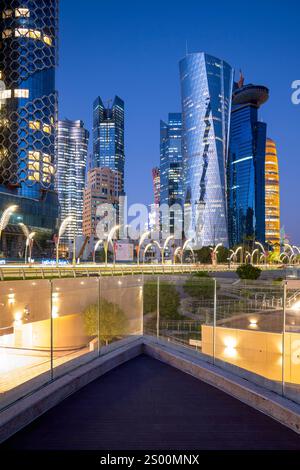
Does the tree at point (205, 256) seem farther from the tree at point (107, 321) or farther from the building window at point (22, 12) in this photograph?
the tree at point (107, 321)

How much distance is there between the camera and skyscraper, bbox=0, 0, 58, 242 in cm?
8988

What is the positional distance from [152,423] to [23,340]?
810 cm

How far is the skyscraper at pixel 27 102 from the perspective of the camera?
89.9 meters

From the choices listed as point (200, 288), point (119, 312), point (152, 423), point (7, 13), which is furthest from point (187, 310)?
point (7, 13)

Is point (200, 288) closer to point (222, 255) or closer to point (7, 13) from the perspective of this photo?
point (222, 255)

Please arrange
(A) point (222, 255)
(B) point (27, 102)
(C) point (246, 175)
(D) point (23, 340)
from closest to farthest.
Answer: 1. (D) point (23, 340)
2. (B) point (27, 102)
3. (A) point (222, 255)
4. (C) point (246, 175)

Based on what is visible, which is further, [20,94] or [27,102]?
[27,102]

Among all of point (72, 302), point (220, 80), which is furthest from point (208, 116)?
point (72, 302)

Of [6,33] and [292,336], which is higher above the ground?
[6,33]

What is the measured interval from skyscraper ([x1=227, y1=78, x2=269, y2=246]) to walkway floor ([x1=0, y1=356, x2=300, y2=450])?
177767 millimetres

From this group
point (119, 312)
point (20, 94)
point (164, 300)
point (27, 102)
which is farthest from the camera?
point (27, 102)

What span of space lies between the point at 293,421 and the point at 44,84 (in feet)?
327

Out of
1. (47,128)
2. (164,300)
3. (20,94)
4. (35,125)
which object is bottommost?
(164,300)

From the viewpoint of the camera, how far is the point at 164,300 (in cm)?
1021
